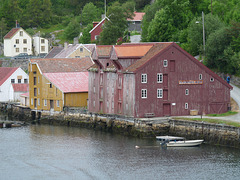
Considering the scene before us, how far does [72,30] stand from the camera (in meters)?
154

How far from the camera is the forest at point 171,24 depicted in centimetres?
Result: 8675

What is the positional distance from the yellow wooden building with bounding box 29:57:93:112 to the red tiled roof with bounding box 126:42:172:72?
15.6 meters

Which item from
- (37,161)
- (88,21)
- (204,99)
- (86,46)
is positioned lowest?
(37,161)

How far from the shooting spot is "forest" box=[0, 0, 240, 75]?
8675 cm

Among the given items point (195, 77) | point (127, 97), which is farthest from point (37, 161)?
point (195, 77)

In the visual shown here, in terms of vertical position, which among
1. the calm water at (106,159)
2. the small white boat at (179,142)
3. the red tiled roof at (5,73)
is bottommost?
the calm water at (106,159)

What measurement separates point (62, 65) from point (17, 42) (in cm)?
5191

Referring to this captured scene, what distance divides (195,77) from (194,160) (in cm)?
1786

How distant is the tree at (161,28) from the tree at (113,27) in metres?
15.9

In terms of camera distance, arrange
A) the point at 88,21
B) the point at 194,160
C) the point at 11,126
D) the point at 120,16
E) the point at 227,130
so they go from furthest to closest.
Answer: the point at 88,21 → the point at 120,16 → the point at 11,126 → the point at 227,130 → the point at 194,160

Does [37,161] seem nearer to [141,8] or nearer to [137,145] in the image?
[137,145]

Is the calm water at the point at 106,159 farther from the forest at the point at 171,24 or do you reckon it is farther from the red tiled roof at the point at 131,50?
the forest at the point at 171,24

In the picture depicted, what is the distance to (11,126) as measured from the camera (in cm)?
8888

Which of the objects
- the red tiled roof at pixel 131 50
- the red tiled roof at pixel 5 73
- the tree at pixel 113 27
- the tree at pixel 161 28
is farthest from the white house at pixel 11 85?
the red tiled roof at pixel 131 50
